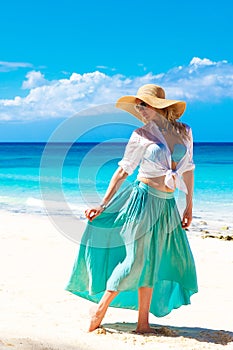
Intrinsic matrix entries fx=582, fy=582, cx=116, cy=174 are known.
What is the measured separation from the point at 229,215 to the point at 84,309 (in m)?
7.21

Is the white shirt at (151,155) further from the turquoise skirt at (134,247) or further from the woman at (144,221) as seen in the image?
the turquoise skirt at (134,247)

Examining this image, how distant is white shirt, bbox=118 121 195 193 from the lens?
11.0 ft

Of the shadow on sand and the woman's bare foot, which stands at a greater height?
the woman's bare foot

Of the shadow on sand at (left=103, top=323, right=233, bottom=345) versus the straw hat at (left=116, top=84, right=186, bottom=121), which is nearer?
the straw hat at (left=116, top=84, right=186, bottom=121)

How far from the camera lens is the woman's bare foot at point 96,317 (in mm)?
3449

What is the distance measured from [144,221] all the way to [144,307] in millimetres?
523

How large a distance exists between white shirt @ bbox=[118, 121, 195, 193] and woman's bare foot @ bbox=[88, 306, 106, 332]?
839 mm

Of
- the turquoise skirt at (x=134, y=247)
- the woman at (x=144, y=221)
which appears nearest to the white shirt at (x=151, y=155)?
the woman at (x=144, y=221)

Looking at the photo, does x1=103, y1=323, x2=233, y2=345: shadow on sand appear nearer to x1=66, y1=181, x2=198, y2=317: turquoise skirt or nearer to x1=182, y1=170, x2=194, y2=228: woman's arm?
A: x1=66, y1=181, x2=198, y2=317: turquoise skirt

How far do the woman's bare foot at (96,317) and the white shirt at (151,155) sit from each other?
0.84 meters

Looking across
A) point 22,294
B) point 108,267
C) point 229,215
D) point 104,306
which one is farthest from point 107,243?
point 229,215

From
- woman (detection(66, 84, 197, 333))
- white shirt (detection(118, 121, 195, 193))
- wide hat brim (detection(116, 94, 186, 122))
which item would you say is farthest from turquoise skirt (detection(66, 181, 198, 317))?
wide hat brim (detection(116, 94, 186, 122))

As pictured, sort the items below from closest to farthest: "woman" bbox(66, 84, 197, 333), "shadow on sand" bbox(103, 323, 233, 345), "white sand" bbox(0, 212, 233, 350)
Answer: "white sand" bbox(0, 212, 233, 350) < "woman" bbox(66, 84, 197, 333) < "shadow on sand" bbox(103, 323, 233, 345)

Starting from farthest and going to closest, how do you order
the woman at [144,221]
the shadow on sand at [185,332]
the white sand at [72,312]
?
the shadow on sand at [185,332]
the woman at [144,221]
the white sand at [72,312]
